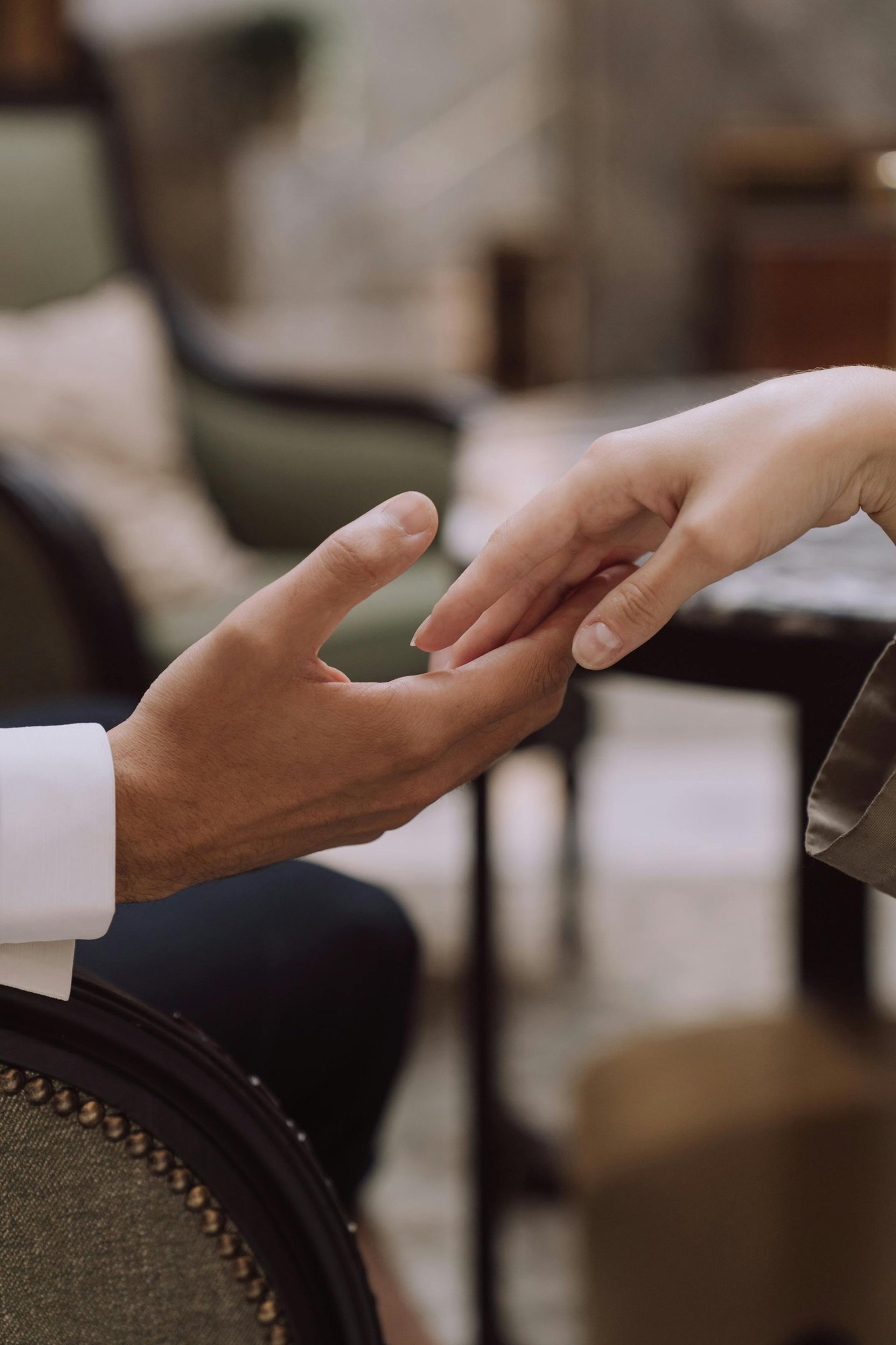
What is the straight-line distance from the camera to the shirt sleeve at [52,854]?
0.40m

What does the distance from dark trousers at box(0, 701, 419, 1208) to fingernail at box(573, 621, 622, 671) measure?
0.25 meters

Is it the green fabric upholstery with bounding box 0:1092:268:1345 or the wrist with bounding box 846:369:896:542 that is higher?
the wrist with bounding box 846:369:896:542

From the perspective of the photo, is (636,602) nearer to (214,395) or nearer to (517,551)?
(517,551)

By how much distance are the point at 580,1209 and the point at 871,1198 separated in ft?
0.62

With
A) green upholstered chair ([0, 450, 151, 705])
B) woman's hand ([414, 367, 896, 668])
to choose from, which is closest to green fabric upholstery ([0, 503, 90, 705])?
green upholstered chair ([0, 450, 151, 705])

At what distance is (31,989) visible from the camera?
396 mm

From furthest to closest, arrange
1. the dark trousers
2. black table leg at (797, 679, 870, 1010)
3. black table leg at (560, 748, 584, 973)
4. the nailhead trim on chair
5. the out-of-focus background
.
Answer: black table leg at (560, 748, 584, 973)
black table leg at (797, 679, 870, 1010)
the out-of-focus background
the dark trousers
the nailhead trim on chair

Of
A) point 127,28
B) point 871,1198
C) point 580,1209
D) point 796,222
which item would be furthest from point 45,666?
point 796,222

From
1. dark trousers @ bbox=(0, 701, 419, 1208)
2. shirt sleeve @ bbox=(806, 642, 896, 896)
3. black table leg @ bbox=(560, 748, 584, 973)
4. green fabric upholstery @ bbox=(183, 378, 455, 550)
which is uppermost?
shirt sleeve @ bbox=(806, 642, 896, 896)

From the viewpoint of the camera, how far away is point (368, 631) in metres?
1.63

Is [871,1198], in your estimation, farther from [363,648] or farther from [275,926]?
[363,648]

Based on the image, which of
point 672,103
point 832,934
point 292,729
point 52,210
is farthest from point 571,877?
point 672,103

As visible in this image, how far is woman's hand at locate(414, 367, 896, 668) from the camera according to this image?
0.46 meters

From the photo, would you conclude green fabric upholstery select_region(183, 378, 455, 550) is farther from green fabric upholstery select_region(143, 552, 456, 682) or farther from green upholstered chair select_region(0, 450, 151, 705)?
green upholstered chair select_region(0, 450, 151, 705)
